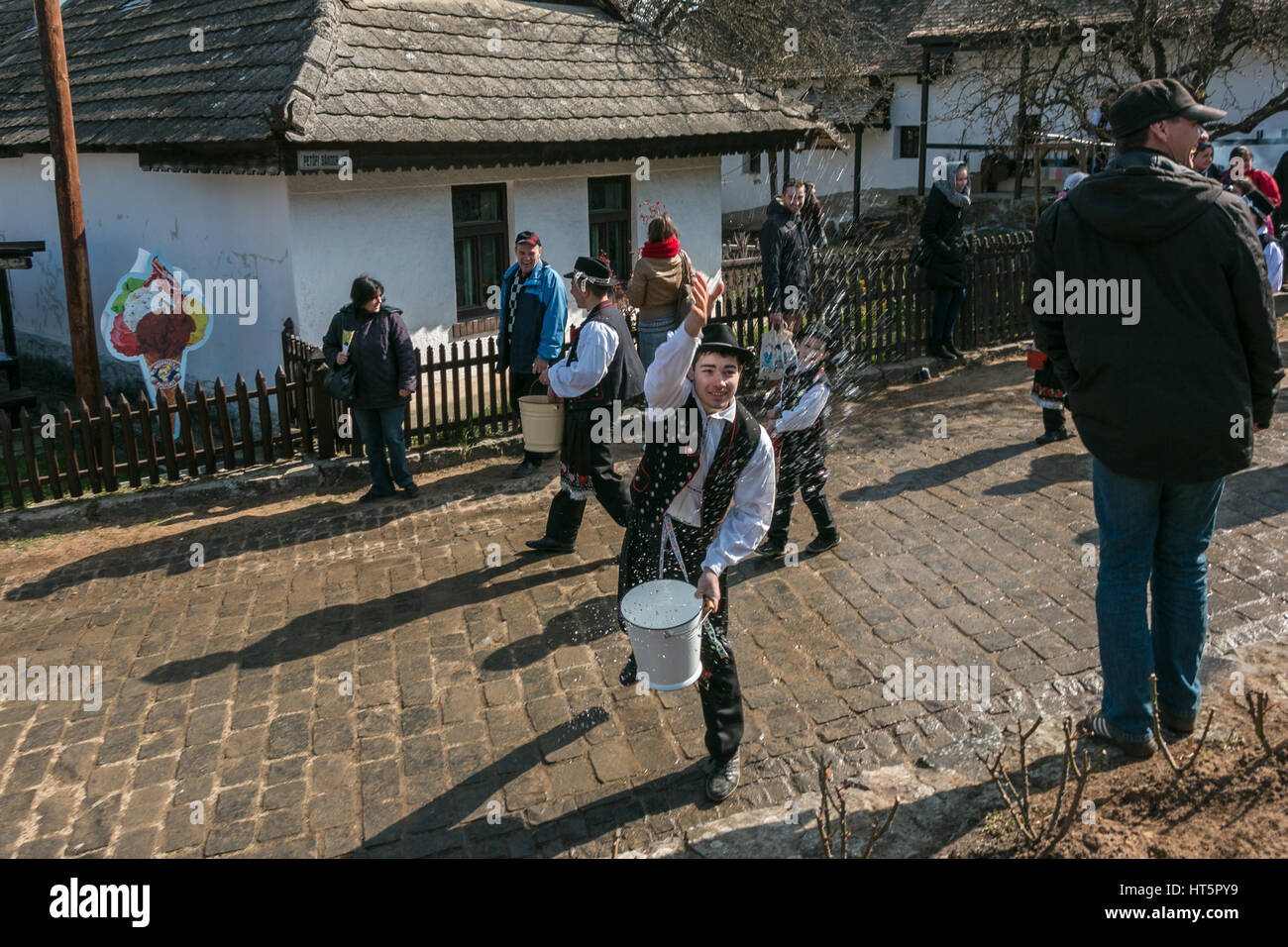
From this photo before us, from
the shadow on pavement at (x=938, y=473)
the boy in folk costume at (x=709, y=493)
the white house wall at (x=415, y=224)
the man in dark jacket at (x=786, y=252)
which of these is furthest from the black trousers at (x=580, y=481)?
→ the white house wall at (x=415, y=224)

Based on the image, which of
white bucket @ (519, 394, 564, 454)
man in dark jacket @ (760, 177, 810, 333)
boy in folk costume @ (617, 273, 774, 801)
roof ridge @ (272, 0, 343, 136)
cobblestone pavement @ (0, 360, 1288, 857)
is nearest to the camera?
boy in folk costume @ (617, 273, 774, 801)

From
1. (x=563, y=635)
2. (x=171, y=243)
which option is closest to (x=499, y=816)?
(x=563, y=635)

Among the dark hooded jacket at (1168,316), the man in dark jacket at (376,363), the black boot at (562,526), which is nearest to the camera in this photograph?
the dark hooded jacket at (1168,316)

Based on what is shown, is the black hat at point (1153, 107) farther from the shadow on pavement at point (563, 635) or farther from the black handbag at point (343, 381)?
the black handbag at point (343, 381)

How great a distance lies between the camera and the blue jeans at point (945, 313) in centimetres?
1171

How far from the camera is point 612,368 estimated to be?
716cm

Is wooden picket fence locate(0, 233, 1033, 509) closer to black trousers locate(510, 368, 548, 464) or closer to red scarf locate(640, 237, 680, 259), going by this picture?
black trousers locate(510, 368, 548, 464)

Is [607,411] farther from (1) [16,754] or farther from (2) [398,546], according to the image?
(1) [16,754]

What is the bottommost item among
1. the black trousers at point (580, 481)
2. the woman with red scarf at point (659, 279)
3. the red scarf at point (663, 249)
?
the black trousers at point (580, 481)

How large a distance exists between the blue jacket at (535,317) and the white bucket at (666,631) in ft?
14.9

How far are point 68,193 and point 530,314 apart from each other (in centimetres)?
428

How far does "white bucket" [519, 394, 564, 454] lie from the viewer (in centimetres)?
766

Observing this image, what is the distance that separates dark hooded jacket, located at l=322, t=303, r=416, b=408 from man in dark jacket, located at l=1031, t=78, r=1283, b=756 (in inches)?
213

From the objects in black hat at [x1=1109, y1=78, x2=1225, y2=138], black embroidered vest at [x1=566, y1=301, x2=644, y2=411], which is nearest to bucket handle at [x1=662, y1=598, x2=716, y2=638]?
black hat at [x1=1109, y1=78, x2=1225, y2=138]
